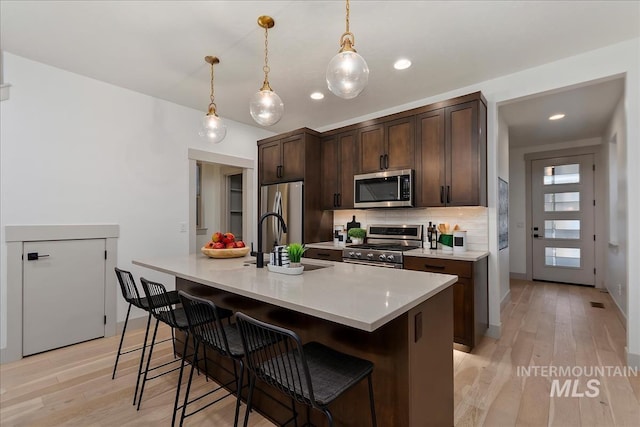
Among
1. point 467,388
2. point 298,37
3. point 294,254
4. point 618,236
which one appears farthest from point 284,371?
point 618,236

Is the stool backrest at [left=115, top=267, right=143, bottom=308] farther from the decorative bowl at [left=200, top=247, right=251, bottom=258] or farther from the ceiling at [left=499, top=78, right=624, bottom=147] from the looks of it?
the ceiling at [left=499, top=78, right=624, bottom=147]

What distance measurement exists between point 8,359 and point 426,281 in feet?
11.9

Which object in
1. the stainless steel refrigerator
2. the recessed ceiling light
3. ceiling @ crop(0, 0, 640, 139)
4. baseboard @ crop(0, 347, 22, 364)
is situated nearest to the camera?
ceiling @ crop(0, 0, 640, 139)

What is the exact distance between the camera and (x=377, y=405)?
1417mm

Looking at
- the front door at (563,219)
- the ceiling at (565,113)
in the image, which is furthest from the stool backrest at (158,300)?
the front door at (563,219)

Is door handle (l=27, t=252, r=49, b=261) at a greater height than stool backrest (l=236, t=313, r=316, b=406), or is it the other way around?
door handle (l=27, t=252, r=49, b=261)

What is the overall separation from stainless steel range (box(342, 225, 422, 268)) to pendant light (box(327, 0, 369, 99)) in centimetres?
188

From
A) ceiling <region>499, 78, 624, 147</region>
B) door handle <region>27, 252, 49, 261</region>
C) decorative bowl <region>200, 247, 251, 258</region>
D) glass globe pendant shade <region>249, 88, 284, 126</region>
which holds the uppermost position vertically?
ceiling <region>499, 78, 624, 147</region>

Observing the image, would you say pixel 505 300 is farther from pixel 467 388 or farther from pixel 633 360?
pixel 467 388

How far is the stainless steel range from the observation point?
318 centimetres

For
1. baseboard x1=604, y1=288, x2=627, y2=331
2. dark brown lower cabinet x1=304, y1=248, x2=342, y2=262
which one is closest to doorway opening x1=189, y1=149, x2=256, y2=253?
dark brown lower cabinet x1=304, y1=248, x2=342, y2=262

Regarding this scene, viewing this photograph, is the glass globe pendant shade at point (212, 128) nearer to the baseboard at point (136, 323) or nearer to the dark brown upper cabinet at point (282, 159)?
the dark brown upper cabinet at point (282, 159)

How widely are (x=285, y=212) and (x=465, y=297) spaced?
2474 millimetres

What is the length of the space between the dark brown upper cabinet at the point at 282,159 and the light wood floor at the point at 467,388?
252 centimetres
